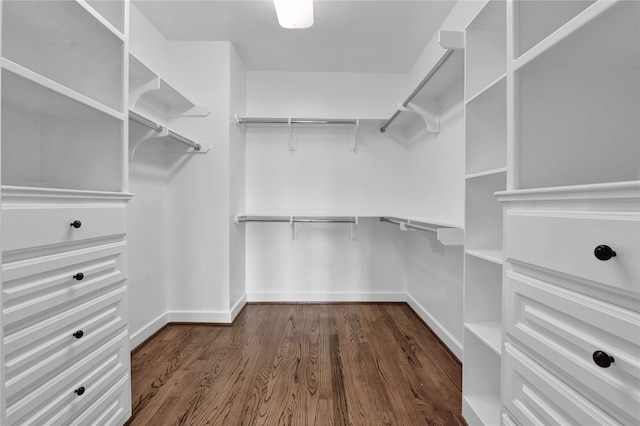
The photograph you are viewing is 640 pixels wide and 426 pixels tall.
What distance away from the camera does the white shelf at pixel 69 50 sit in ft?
3.89

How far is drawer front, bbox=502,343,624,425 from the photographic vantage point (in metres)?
0.71

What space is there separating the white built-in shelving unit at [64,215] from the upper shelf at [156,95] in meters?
0.35

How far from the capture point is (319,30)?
224 cm

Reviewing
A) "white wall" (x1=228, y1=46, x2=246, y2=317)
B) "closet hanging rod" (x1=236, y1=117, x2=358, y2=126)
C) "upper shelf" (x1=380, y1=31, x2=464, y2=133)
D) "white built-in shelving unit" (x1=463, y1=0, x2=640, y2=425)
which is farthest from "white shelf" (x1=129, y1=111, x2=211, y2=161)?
"white built-in shelving unit" (x1=463, y1=0, x2=640, y2=425)

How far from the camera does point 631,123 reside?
92 cm

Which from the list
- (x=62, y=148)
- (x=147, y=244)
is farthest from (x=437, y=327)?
(x=62, y=148)

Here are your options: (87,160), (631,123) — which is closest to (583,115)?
(631,123)

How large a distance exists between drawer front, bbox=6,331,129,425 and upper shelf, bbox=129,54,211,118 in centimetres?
138

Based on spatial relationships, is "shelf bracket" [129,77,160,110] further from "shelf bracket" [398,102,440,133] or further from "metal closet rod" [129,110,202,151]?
"shelf bracket" [398,102,440,133]

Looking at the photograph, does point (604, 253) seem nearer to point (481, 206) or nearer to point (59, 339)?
point (481, 206)

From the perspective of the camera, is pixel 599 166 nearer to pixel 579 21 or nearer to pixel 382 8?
pixel 579 21

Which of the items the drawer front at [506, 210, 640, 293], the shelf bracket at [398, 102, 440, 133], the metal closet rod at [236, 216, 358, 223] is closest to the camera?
the drawer front at [506, 210, 640, 293]

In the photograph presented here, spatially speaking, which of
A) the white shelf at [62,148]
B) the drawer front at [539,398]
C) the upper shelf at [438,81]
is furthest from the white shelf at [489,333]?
the white shelf at [62,148]

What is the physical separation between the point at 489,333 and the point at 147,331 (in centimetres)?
219
